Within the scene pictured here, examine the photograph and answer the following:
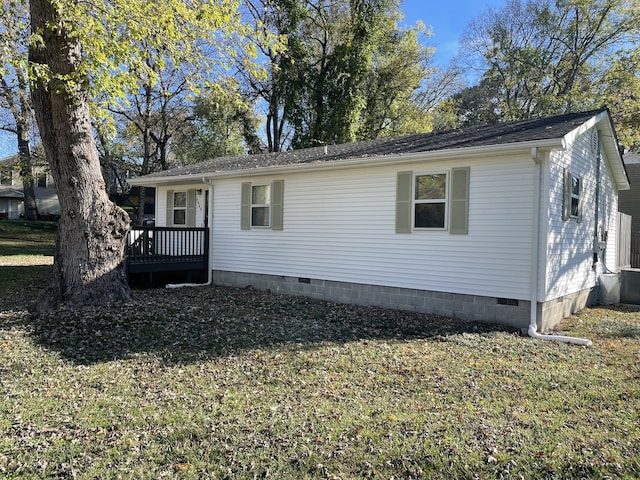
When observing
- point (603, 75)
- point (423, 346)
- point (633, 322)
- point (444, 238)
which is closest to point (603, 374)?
point (423, 346)

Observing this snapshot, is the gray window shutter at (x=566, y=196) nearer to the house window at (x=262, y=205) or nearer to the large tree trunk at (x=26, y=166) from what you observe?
the house window at (x=262, y=205)

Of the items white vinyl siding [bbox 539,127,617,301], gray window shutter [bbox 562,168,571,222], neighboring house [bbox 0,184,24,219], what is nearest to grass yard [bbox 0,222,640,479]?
white vinyl siding [bbox 539,127,617,301]

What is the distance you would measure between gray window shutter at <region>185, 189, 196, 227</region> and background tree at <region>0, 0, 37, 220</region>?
452 cm

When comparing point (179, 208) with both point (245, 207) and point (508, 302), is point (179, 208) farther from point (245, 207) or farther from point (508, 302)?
point (508, 302)

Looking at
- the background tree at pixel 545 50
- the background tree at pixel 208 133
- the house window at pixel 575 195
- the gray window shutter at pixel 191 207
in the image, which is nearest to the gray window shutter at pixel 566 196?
the house window at pixel 575 195

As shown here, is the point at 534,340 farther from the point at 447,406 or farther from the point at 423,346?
the point at 447,406

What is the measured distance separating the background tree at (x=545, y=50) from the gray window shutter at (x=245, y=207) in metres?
17.1

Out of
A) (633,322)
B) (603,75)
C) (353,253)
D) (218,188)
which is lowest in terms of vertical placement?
(633,322)

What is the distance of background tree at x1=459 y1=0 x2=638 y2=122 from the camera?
70.6 feet

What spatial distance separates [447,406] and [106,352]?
404 cm

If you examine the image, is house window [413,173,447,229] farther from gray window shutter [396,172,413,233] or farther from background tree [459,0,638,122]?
background tree [459,0,638,122]

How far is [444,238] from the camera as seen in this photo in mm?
7965

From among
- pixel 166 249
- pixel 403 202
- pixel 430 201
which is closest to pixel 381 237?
pixel 403 202

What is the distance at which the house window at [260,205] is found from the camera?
10.6 m
